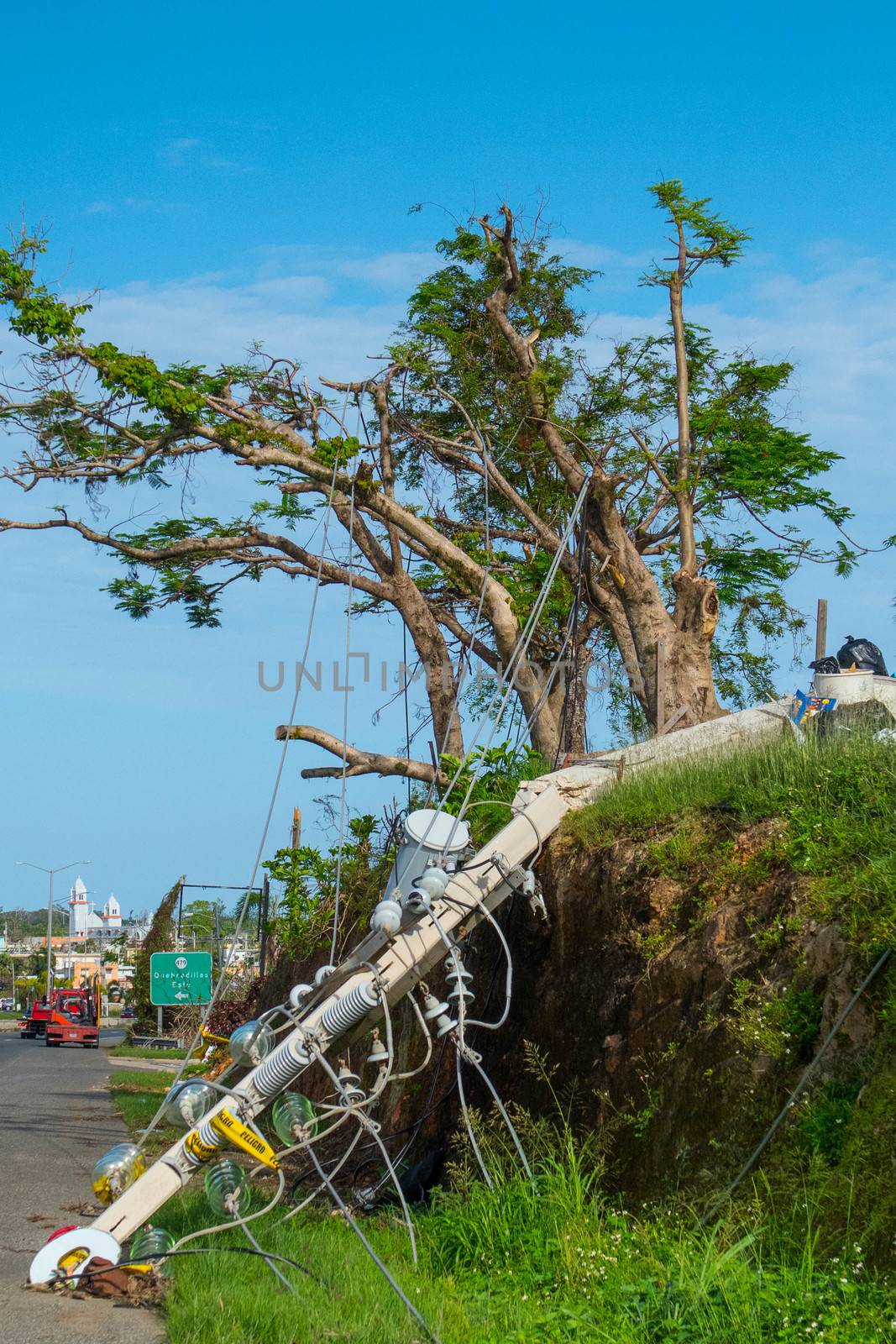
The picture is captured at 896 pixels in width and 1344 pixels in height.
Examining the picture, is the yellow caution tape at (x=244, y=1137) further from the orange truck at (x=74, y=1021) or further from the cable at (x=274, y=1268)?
the orange truck at (x=74, y=1021)

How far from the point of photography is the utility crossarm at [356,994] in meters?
6.73

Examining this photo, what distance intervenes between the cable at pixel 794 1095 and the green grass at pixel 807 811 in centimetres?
13

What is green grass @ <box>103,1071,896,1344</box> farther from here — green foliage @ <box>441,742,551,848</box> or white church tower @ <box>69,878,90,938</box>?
white church tower @ <box>69,878,90,938</box>

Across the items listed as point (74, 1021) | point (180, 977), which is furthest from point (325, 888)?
point (74, 1021)

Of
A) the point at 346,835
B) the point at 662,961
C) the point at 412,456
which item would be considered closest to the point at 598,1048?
the point at 662,961

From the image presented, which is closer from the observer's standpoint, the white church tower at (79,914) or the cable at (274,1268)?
the cable at (274,1268)

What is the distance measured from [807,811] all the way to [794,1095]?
1702 mm

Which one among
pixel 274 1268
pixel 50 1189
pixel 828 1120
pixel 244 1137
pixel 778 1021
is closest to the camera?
pixel 828 1120

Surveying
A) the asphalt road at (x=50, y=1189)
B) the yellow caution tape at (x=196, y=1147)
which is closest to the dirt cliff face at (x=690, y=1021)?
the yellow caution tape at (x=196, y=1147)

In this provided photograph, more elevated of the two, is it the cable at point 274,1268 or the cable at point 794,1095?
the cable at point 794,1095

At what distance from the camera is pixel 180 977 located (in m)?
28.3

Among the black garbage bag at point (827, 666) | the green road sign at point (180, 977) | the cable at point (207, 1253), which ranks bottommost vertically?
the green road sign at point (180, 977)

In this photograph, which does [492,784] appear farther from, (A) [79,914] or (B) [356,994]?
(A) [79,914]

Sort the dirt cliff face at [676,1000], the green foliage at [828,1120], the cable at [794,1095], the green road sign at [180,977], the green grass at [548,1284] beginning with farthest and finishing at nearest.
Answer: the green road sign at [180,977] < the dirt cliff face at [676,1000] < the cable at [794,1095] < the green foliage at [828,1120] < the green grass at [548,1284]
